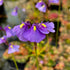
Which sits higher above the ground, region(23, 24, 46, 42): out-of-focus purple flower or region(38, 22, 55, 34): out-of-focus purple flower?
region(38, 22, 55, 34): out-of-focus purple flower

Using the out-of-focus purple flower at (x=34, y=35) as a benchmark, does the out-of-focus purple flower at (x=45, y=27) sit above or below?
above

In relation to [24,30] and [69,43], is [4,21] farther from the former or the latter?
[24,30]

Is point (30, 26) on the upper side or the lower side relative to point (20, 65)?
upper

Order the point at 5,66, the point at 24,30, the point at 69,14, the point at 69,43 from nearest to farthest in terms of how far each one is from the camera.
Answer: the point at 24,30 < the point at 69,43 < the point at 5,66 < the point at 69,14

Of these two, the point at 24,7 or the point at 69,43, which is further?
the point at 24,7

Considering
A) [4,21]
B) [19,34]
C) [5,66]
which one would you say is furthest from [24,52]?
[4,21]

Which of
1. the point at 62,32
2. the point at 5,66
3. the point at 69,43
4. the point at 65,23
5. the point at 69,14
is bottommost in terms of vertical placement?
the point at 5,66

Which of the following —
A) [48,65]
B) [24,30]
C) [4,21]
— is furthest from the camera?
[4,21]
